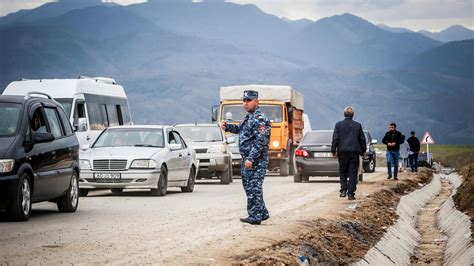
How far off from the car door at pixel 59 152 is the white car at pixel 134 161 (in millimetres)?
5350

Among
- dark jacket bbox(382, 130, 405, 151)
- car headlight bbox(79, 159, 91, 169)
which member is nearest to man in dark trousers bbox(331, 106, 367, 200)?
car headlight bbox(79, 159, 91, 169)

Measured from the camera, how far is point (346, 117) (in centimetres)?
2128

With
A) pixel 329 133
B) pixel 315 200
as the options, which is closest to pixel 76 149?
pixel 315 200

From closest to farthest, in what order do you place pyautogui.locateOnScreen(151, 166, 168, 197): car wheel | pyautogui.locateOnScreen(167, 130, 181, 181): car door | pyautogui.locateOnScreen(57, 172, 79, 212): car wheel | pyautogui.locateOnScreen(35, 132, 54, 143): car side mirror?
pyautogui.locateOnScreen(35, 132, 54, 143): car side mirror
pyautogui.locateOnScreen(57, 172, 79, 212): car wheel
pyautogui.locateOnScreen(151, 166, 168, 197): car wheel
pyautogui.locateOnScreen(167, 130, 181, 181): car door

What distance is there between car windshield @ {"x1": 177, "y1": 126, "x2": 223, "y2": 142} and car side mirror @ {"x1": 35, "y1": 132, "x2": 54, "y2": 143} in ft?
61.1

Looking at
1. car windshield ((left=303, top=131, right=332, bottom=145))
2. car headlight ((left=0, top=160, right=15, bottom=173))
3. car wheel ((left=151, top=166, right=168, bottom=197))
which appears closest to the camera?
car headlight ((left=0, top=160, right=15, bottom=173))

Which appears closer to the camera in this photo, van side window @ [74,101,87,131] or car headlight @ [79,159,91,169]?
car headlight @ [79,159,91,169]

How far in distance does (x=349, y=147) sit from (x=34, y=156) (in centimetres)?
828

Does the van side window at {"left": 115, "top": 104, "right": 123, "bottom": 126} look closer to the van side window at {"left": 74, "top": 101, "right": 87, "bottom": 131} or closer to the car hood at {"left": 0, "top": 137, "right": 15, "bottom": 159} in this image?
the van side window at {"left": 74, "top": 101, "right": 87, "bottom": 131}

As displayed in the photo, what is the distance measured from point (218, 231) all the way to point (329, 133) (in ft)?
68.3

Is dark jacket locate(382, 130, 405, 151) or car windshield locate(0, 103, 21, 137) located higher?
car windshield locate(0, 103, 21, 137)

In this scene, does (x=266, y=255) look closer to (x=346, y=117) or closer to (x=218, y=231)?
(x=218, y=231)

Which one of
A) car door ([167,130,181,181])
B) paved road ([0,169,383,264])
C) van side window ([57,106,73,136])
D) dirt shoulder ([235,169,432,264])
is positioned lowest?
dirt shoulder ([235,169,432,264])

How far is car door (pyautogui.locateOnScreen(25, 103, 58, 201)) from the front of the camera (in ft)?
47.9
